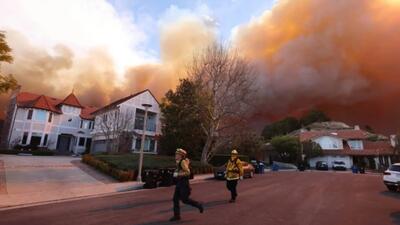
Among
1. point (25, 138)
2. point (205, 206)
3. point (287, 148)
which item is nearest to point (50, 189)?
point (205, 206)

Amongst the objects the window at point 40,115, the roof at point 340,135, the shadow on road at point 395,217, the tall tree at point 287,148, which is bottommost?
the shadow on road at point 395,217

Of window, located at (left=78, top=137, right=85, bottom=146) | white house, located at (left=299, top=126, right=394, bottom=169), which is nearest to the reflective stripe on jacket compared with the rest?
window, located at (left=78, top=137, right=85, bottom=146)

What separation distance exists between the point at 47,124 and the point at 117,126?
53.4 feet

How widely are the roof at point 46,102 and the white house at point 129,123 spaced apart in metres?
3.88

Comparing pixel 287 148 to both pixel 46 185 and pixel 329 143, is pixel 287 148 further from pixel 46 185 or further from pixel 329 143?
pixel 46 185

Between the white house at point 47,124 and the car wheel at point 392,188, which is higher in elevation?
the white house at point 47,124

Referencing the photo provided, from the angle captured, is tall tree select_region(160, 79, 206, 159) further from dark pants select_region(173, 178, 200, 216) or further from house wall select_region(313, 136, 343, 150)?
house wall select_region(313, 136, 343, 150)

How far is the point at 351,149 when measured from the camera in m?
58.4

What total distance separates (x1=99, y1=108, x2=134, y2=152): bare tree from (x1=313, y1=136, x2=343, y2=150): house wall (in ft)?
137

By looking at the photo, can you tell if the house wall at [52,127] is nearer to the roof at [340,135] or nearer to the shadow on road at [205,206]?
the shadow on road at [205,206]

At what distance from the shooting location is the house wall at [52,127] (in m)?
41.8

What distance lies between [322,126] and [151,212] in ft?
312

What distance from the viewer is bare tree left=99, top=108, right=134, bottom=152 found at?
35.2m

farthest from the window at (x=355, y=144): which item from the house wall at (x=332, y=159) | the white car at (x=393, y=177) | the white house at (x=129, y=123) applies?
the white car at (x=393, y=177)
